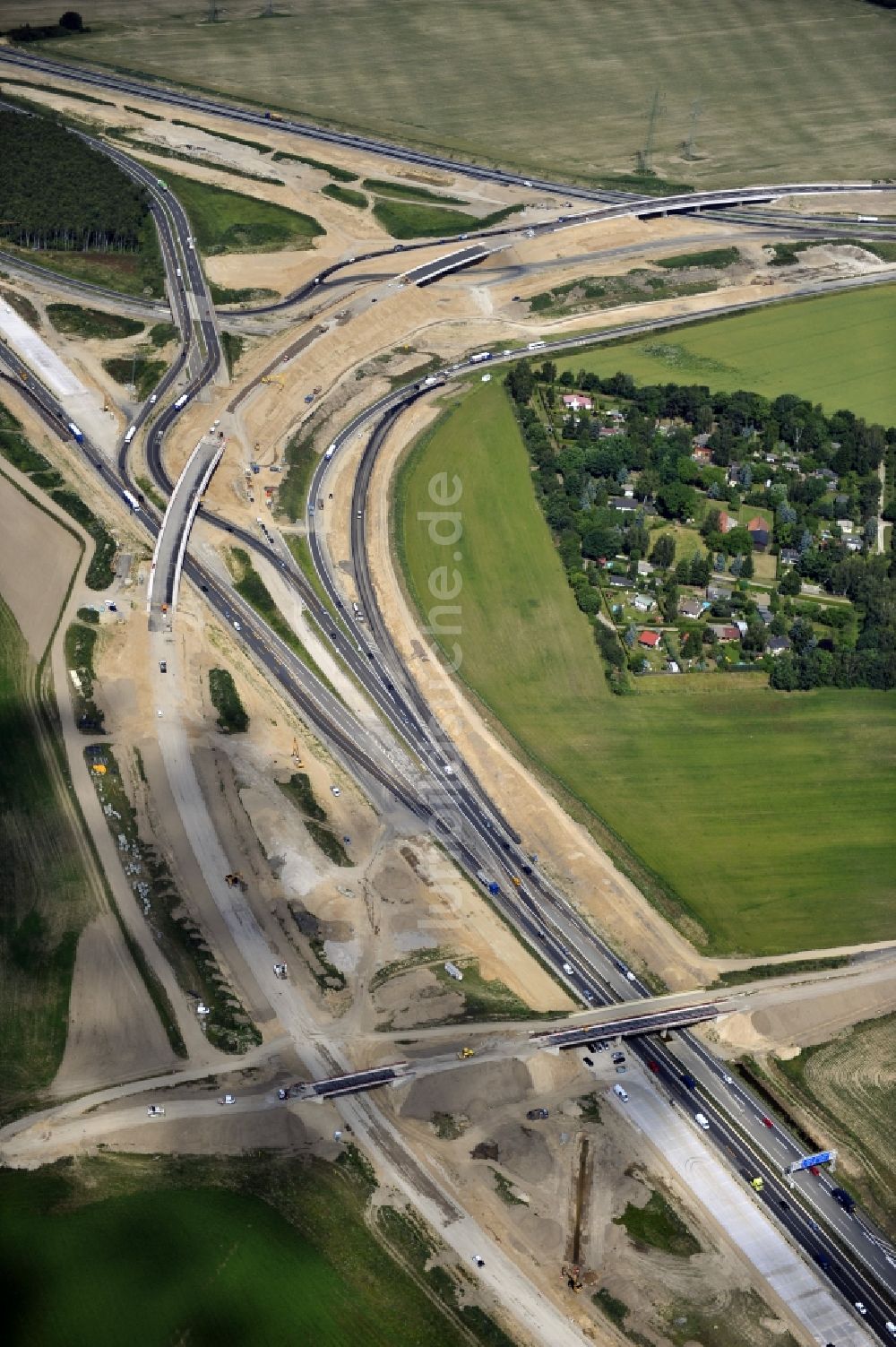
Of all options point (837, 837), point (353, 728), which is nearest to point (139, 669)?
point (353, 728)

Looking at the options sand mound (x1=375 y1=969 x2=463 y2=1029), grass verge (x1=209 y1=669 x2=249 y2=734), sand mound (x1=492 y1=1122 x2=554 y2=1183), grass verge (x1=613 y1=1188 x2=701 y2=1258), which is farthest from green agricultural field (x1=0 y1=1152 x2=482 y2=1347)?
grass verge (x1=209 y1=669 x2=249 y2=734)

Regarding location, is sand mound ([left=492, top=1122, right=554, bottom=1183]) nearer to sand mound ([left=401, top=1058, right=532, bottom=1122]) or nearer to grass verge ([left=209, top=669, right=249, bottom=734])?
sand mound ([left=401, top=1058, right=532, bottom=1122])

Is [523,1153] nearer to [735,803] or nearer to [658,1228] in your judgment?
[658,1228]

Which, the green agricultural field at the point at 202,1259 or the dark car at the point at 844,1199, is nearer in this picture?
the green agricultural field at the point at 202,1259

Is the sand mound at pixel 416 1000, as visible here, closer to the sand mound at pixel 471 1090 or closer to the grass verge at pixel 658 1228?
the sand mound at pixel 471 1090

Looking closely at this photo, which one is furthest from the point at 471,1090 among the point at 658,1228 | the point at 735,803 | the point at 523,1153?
the point at 735,803

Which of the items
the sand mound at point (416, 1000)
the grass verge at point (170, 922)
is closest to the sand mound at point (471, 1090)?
the sand mound at point (416, 1000)

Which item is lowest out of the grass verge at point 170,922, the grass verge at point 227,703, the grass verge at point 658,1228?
the grass verge at point 658,1228

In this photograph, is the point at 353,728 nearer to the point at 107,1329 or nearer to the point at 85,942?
the point at 85,942
